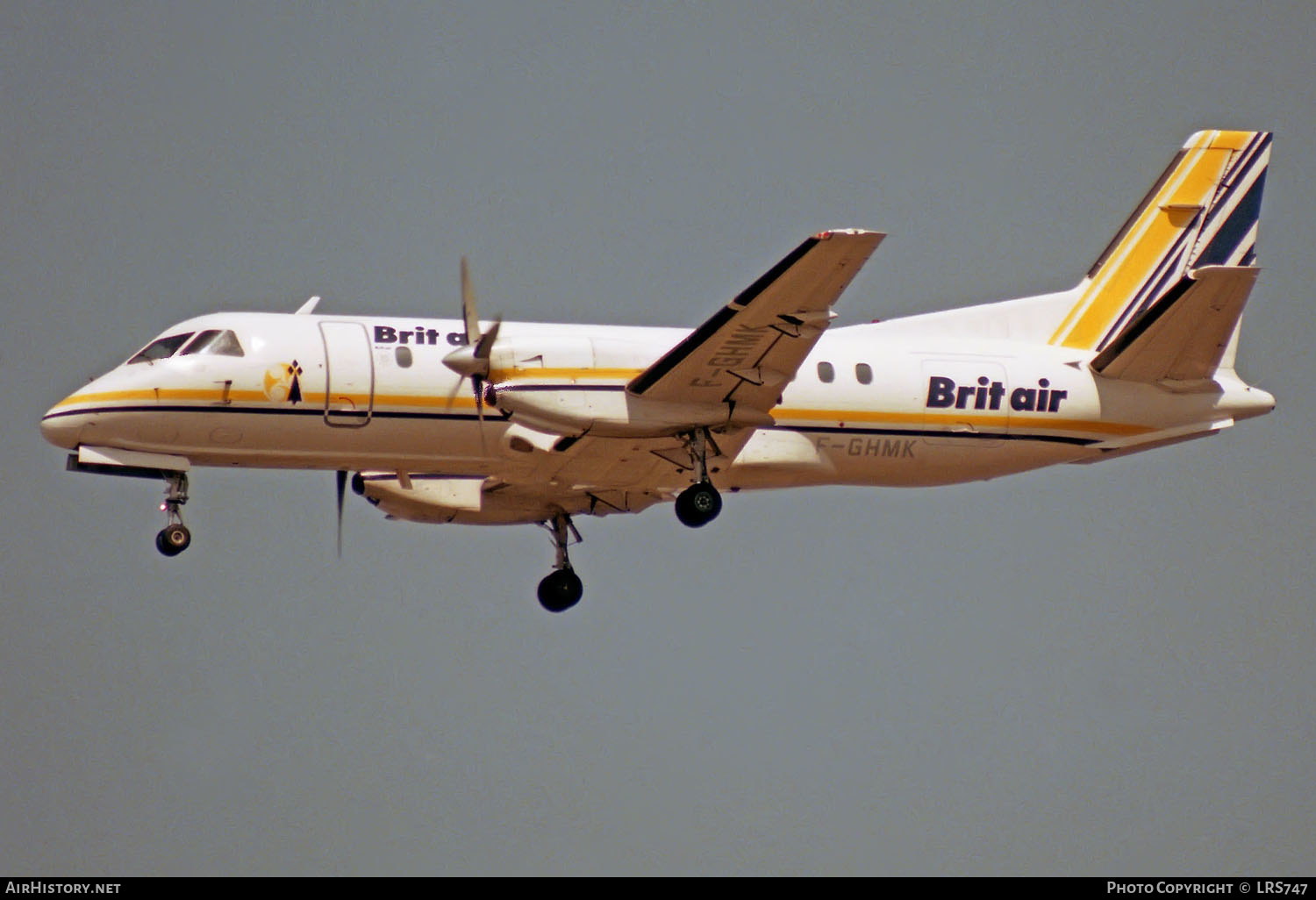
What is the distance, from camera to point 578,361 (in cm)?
1945

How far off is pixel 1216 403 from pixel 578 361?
746cm

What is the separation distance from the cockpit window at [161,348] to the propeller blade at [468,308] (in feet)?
9.43

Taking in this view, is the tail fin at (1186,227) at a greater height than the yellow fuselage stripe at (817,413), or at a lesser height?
greater

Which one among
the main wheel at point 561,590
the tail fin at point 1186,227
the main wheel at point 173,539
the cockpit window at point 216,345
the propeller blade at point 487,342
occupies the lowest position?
the main wheel at point 561,590

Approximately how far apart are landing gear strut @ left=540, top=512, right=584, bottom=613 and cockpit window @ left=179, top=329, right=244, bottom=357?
469cm

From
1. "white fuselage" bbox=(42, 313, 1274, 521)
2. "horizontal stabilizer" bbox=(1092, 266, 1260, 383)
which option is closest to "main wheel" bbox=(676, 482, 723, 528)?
"white fuselage" bbox=(42, 313, 1274, 521)

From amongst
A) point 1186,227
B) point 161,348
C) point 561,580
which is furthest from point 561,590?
point 1186,227

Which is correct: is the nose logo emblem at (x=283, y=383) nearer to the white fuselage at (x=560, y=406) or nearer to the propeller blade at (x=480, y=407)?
the white fuselage at (x=560, y=406)

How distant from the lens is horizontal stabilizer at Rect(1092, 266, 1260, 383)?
68.5ft

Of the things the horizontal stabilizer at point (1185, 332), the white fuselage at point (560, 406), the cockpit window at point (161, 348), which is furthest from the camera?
the horizontal stabilizer at point (1185, 332)

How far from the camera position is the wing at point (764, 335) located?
703 inches

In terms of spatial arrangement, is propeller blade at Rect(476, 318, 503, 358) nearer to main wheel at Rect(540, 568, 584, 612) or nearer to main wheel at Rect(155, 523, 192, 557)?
main wheel at Rect(155, 523, 192, 557)

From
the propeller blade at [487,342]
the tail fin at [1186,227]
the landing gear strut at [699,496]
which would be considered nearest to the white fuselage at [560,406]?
the propeller blade at [487,342]

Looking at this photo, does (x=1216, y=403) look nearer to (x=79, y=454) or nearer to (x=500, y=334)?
(x=500, y=334)
